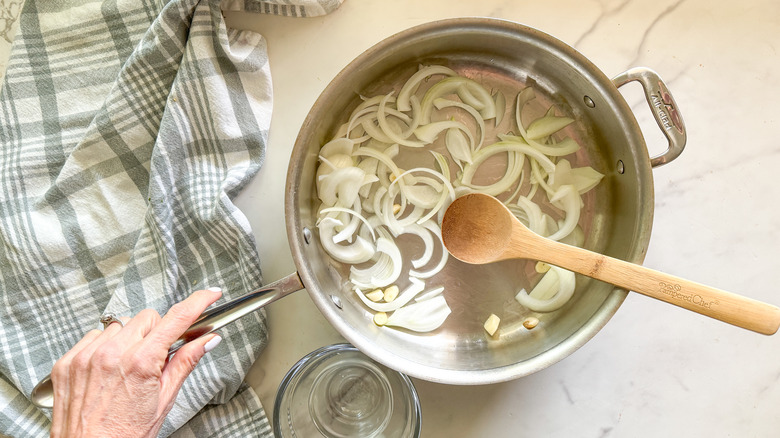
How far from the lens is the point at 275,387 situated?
107 cm

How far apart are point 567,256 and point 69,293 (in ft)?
3.02

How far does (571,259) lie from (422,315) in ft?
1.02

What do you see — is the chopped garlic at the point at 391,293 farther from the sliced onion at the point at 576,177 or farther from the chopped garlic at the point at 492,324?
the sliced onion at the point at 576,177

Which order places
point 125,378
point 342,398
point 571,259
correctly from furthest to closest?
point 342,398 → point 571,259 → point 125,378

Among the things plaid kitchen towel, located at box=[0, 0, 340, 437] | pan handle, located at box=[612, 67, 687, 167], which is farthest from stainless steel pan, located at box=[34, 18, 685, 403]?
plaid kitchen towel, located at box=[0, 0, 340, 437]

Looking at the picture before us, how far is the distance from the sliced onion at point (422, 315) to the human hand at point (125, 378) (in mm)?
378

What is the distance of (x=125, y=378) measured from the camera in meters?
0.80

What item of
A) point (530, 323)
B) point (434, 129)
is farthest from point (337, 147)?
point (530, 323)

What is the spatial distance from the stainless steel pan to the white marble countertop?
7cm

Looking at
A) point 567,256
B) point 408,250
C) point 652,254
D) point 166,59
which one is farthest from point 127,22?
point 652,254

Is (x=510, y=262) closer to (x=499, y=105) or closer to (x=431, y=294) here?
(x=431, y=294)

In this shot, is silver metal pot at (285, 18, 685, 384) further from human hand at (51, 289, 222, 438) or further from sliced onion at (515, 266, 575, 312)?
human hand at (51, 289, 222, 438)

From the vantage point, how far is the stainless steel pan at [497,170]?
907mm

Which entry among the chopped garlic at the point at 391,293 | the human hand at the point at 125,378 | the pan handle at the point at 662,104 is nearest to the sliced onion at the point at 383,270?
the chopped garlic at the point at 391,293
